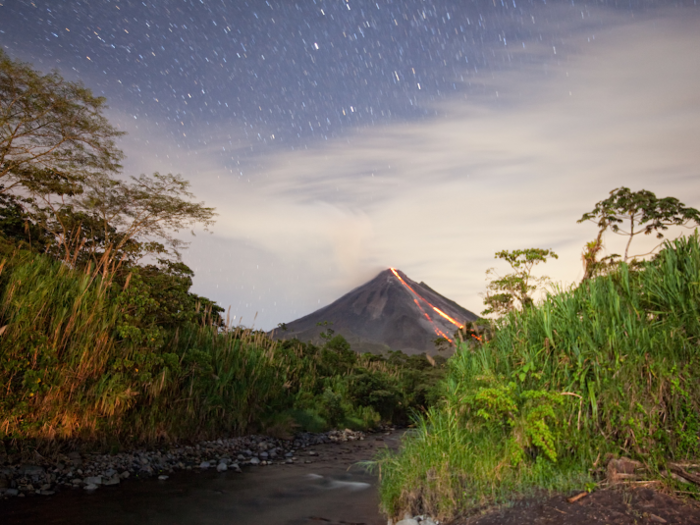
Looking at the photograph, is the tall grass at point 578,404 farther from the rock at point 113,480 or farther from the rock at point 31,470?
the rock at point 31,470

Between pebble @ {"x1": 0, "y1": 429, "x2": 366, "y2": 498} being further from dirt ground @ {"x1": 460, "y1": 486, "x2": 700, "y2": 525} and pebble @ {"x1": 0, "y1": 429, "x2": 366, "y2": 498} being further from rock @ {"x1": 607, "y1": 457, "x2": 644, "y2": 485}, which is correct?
rock @ {"x1": 607, "y1": 457, "x2": 644, "y2": 485}

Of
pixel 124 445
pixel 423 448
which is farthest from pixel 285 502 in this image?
pixel 124 445

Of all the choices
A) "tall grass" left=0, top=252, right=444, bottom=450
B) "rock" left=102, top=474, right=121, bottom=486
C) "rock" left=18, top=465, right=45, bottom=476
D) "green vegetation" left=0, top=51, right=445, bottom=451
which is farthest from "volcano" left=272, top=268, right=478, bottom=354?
"rock" left=18, top=465, right=45, bottom=476

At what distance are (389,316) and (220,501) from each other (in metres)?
125

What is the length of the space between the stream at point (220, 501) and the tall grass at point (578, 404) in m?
1.27

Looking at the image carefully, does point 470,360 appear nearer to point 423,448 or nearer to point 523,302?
point 523,302

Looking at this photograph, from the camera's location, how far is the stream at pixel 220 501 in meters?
5.98

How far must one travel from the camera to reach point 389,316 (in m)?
131

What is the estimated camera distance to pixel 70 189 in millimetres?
13305

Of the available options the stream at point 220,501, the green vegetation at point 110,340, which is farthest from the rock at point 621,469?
the green vegetation at point 110,340

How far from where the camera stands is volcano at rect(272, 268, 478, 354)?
117m

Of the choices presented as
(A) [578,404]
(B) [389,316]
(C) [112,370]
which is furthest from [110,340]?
(B) [389,316]

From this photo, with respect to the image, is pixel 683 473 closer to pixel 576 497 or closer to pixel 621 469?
pixel 621 469

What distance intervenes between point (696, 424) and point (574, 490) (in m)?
1.70
